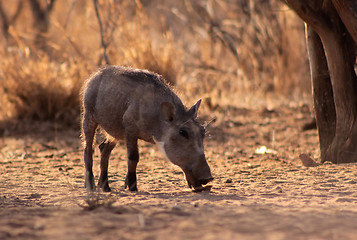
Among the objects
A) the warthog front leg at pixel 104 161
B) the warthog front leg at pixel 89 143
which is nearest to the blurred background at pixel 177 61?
the warthog front leg at pixel 104 161

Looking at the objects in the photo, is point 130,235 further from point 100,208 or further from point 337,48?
point 337,48

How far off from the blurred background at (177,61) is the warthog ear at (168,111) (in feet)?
9.08

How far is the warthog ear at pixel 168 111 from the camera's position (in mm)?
4941

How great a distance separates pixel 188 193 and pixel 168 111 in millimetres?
733

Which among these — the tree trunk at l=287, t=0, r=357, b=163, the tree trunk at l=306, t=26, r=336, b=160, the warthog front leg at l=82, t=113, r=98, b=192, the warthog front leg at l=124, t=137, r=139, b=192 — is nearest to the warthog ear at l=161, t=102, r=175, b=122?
the warthog front leg at l=124, t=137, r=139, b=192

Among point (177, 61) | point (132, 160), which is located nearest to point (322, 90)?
point (132, 160)

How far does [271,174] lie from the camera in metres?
5.92

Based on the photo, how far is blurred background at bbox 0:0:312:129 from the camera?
9.34 m

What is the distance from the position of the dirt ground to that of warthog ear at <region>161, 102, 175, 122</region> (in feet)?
2.16

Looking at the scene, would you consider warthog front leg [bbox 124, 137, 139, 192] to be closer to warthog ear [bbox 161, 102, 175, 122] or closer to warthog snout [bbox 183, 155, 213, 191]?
warthog ear [bbox 161, 102, 175, 122]

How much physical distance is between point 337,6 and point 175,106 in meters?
1.89

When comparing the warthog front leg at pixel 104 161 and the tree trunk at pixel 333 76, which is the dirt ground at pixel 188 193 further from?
the tree trunk at pixel 333 76

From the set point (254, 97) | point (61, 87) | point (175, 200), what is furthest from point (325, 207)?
point (254, 97)

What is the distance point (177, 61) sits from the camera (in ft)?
33.9
